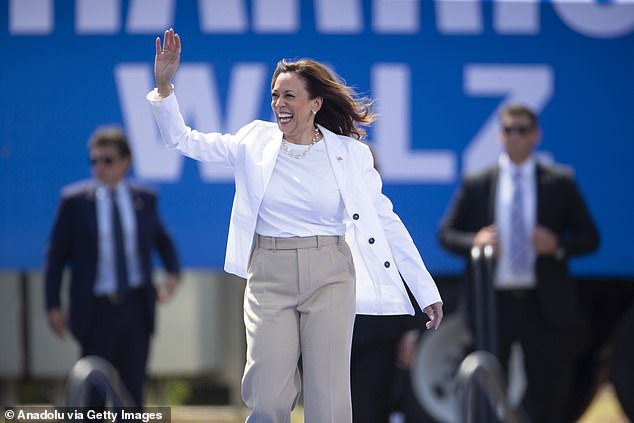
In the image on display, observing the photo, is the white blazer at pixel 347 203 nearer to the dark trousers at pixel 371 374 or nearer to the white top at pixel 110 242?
the dark trousers at pixel 371 374

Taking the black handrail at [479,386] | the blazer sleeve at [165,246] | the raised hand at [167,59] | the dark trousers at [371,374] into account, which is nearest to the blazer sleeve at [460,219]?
the dark trousers at [371,374]

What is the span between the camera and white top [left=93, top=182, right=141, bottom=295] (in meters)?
7.15

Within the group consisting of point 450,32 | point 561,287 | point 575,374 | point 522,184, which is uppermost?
point 450,32

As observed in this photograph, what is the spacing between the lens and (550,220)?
7.31 m

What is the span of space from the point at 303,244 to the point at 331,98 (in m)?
0.50

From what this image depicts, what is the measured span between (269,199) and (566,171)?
3.49 metres

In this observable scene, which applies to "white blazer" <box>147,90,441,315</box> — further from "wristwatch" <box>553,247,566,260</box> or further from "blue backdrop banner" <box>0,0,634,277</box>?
"blue backdrop banner" <box>0,0,634,277</box>

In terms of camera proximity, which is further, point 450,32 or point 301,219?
point 450,32

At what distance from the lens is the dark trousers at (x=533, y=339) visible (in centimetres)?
720

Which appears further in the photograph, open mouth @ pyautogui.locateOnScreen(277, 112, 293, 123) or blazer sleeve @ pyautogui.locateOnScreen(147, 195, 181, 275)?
blazer sleeve @ pyautogui.locateOnScreen(147, 195, 181, 275)

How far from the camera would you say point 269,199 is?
416cm

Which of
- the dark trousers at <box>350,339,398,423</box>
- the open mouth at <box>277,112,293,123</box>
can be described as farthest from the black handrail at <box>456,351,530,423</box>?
the dark trousers at <box>350,339,398,423</box>

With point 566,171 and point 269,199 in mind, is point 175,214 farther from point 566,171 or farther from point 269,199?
point 269,199

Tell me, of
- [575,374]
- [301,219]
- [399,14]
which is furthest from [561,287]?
[301,219]
